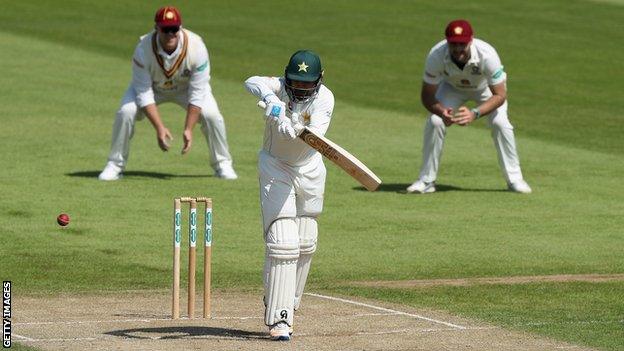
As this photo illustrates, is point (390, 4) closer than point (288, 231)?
No

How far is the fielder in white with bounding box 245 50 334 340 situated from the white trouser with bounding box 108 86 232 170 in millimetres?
7808

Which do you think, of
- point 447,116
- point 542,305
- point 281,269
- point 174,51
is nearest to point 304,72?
point 281,269

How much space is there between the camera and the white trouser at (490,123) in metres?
19.2

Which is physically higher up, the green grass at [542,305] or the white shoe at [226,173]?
the white shoe at [226,173]

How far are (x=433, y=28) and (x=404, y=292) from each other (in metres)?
20.9

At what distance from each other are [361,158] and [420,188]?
2.43 meters

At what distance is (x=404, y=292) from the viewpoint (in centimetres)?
1355

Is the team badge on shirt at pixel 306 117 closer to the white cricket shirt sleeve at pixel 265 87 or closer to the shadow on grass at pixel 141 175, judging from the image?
the white cricket shirt sleeve at pixel 265 87

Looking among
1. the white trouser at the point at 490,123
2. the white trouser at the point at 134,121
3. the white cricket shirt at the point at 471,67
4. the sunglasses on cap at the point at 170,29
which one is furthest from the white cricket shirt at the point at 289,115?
the white trouser at the point at 490,123

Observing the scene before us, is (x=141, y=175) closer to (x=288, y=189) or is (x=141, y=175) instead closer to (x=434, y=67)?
(x=434, y=67)

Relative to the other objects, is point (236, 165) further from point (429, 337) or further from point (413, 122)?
point (429, 337)

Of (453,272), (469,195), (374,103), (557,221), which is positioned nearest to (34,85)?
(374,103)

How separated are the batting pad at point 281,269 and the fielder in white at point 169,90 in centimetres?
736

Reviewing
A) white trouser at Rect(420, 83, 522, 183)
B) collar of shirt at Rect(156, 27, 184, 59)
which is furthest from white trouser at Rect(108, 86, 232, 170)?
white trouser at Rect(420, 83, 522, 183)
